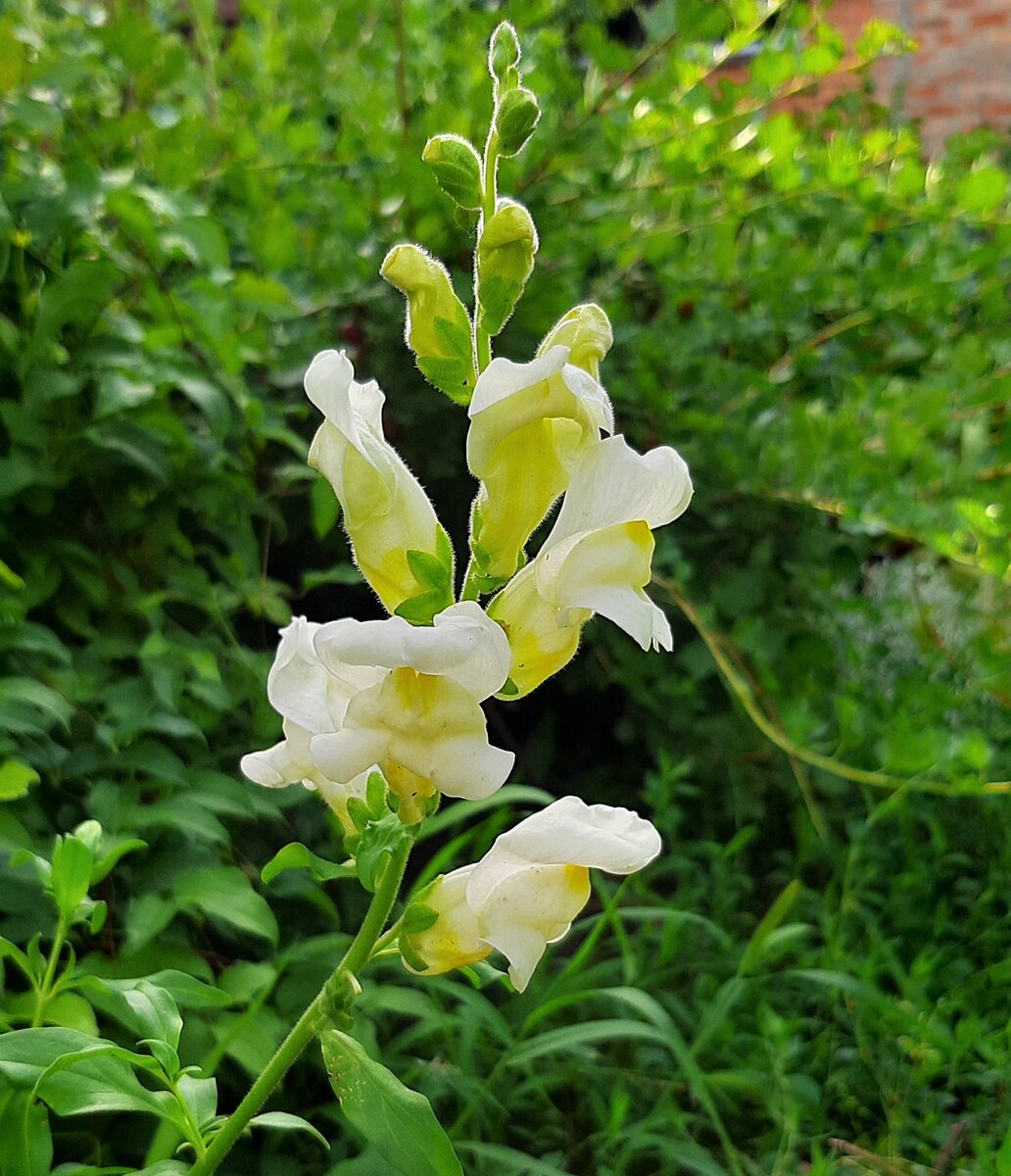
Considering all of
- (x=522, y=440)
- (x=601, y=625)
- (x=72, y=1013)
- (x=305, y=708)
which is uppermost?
(x=522, y=440)

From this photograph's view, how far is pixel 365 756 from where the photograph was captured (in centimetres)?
53

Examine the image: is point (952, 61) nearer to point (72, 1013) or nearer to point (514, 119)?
point (514, 119)

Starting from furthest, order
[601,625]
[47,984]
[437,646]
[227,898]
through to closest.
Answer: [601,625], [227,898], [47,984], [437,646]

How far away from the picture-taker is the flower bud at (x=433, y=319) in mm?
587

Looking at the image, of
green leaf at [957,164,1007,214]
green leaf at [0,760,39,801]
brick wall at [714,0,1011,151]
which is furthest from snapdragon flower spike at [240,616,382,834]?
brick wall at [714,0,1011,151]

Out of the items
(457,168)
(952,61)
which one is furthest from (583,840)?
(952,61)

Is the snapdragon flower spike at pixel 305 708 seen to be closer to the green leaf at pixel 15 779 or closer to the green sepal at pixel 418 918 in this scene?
the green sepal at pixel 418 918

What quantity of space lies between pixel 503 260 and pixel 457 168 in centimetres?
6

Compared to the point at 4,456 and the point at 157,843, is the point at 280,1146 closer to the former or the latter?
the point at 157,843

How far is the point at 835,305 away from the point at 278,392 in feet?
3.50

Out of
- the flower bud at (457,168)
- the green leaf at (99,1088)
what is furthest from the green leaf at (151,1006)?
the flower bud at (457,168)

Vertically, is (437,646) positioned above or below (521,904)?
above

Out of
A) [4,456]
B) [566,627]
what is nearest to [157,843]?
[4,456]

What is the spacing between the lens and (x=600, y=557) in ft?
1.85
